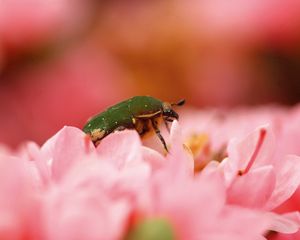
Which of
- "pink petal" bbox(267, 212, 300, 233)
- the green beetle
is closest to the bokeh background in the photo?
the green beetle

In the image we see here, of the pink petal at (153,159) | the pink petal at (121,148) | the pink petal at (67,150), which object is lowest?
the pink petal at (153,159)

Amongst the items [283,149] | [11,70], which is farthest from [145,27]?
[283,149]

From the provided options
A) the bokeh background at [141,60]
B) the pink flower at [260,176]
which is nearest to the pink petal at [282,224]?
the pink flower at [260,176]

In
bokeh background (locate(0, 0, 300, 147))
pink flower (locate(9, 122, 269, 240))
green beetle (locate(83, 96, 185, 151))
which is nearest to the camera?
pink flower (locate(9, 122, 269, 240))

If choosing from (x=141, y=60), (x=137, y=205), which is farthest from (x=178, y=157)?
(x=141, y=60)

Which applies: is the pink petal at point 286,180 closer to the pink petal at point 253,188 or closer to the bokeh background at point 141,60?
the pink petal at point 253,188

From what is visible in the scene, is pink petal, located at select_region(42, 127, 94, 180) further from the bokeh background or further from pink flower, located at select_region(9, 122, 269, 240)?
the bokeh background

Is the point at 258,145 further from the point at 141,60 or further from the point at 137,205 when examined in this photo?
the point at 141,60

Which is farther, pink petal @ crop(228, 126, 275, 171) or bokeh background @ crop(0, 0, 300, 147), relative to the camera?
bokeh background @ crop(0, 0, 300, 147)
